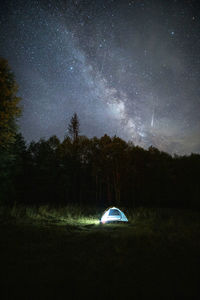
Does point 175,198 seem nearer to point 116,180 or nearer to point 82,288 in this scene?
point 116,180

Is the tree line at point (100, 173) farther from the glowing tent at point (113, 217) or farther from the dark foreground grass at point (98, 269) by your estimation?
the dark foreground grass at point (98, 269)

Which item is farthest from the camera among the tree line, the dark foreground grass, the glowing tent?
the tree line

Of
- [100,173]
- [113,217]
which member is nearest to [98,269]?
[113,217]

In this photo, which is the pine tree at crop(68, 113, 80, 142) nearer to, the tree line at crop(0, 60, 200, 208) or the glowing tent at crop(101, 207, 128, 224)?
the tree line at crop(0, 60, 200, 208)

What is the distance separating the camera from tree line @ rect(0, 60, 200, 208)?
1139 inches

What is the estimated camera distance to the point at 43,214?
12945 millimetres

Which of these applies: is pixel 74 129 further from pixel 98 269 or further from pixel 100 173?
pixel 98 269

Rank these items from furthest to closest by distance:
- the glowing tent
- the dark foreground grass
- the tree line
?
the tree line, the glowing tent, the dark foreground grass

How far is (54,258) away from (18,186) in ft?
85.5

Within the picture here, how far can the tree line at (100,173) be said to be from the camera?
94.9 feet

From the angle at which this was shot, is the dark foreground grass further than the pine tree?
No

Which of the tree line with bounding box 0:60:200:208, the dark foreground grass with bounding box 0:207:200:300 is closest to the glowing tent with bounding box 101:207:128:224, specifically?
the dark foreground grass with bounding box 0:207:200:300

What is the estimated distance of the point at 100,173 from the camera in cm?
3238

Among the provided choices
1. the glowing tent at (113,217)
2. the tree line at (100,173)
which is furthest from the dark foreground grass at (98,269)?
the tree line at (100,173)
